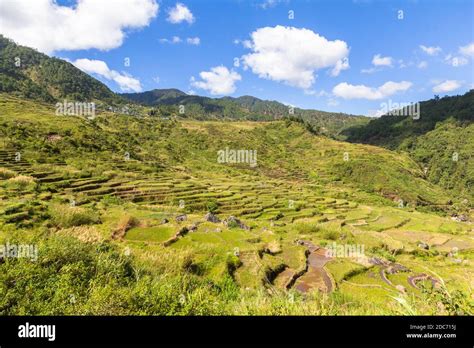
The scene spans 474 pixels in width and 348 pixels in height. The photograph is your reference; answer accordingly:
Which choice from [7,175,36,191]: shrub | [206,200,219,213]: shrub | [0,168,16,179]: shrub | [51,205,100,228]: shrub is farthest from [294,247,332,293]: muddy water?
[0,168,16,179]: shrub

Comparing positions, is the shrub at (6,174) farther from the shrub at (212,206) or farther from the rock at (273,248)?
the rock at (273,248)

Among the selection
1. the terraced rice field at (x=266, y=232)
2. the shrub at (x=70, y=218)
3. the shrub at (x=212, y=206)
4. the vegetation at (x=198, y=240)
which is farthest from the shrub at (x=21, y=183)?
the shrub at (x=212, y=206)

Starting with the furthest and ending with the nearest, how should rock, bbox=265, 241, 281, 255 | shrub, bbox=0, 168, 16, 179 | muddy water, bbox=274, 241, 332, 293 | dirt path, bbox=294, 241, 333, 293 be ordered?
shrub, bbox=0, 168, 16, 179 < rock, bbox=265, 241, 281, 255 < dirt path, bbox=294, 241, 333, 293 < muddy water, bbox=274, 241, 332, 293

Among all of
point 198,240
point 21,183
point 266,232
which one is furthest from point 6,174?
point 266,232

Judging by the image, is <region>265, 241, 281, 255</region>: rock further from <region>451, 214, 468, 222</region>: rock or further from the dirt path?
<region>451, 214, 468, 222</region>: rock

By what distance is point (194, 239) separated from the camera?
30.0 meters

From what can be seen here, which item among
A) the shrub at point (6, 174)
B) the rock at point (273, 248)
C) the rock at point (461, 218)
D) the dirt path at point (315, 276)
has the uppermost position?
the shrub at point (6, 174)

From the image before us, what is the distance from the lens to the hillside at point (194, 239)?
21.9ft

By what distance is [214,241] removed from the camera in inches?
1195

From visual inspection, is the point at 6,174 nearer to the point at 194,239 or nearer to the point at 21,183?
the point at 21,183

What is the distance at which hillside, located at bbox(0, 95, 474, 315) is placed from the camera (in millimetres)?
6688

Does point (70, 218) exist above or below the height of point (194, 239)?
above
